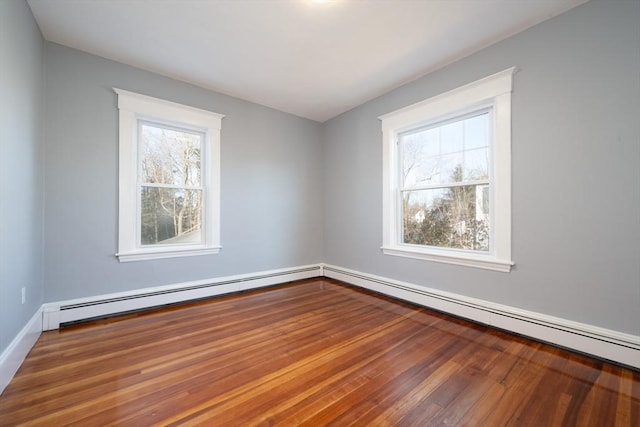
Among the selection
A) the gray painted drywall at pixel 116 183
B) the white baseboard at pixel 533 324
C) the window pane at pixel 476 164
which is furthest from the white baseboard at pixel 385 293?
the window pane at pixel 476 164

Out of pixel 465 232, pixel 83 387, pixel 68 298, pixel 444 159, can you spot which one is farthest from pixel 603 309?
pixel 68 298

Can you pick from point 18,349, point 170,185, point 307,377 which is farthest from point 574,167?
point 18,349

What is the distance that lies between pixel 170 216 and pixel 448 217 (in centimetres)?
329

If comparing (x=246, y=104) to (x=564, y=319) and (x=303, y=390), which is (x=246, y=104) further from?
(x=564, y=319)

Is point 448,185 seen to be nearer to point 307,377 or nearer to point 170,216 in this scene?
point 307,377

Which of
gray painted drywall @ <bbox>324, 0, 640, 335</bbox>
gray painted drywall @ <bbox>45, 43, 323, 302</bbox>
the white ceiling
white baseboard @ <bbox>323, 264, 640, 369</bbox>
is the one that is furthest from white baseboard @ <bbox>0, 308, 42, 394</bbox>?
gray painted drywall @ <bbox>324, 0, 640, 335</bbox>

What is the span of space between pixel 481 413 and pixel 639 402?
0.96 m

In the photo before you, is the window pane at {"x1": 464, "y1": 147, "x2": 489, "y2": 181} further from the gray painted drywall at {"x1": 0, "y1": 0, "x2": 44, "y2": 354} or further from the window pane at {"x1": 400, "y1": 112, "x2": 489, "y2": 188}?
the gray painted drywall at {"x1": 0, "y1": 0, "x2": 44, "y2": 354}

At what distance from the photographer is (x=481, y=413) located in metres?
1.37

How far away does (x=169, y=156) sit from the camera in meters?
3.11

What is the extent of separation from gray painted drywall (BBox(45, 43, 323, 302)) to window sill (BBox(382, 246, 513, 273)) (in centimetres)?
167

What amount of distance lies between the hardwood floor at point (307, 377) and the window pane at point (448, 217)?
86cm

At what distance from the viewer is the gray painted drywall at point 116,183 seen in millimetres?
2428

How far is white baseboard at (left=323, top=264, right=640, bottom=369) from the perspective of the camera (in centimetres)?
180
